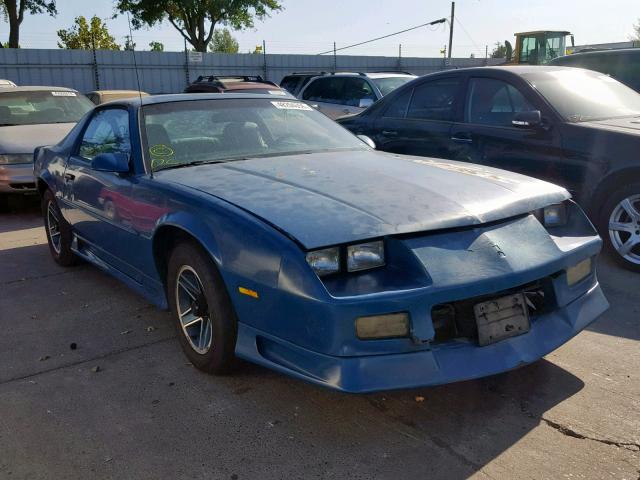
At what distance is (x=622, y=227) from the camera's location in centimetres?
475

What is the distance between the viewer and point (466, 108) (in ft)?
18.8

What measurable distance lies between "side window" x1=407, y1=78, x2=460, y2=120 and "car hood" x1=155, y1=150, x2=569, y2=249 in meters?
2.23

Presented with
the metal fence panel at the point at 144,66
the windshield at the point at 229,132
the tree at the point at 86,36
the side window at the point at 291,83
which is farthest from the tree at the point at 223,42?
the windshield at the point at 229,132

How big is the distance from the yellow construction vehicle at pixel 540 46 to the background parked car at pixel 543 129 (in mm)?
16952

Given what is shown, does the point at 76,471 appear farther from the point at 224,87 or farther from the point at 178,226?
the point at 224,87

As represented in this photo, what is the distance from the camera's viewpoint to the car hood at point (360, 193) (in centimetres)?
264

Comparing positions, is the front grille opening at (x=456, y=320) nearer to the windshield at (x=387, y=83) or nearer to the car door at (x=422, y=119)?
the car door at (x=422, y=119)

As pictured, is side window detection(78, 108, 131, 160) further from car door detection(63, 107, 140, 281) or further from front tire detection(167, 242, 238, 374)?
front tire detection(167, 242, 238, 374)

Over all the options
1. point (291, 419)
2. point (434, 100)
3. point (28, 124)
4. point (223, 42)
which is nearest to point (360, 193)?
point (291, 419)

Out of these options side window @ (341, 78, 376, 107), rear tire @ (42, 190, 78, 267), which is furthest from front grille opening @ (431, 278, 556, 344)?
side window @ (341, 78, 376, 107)

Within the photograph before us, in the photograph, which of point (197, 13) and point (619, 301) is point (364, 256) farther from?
point (197, 13)

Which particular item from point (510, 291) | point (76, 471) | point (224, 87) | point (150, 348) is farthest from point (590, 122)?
point (224, 87)

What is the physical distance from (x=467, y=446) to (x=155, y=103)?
9.33 ft

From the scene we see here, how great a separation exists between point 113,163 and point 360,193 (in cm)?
167
